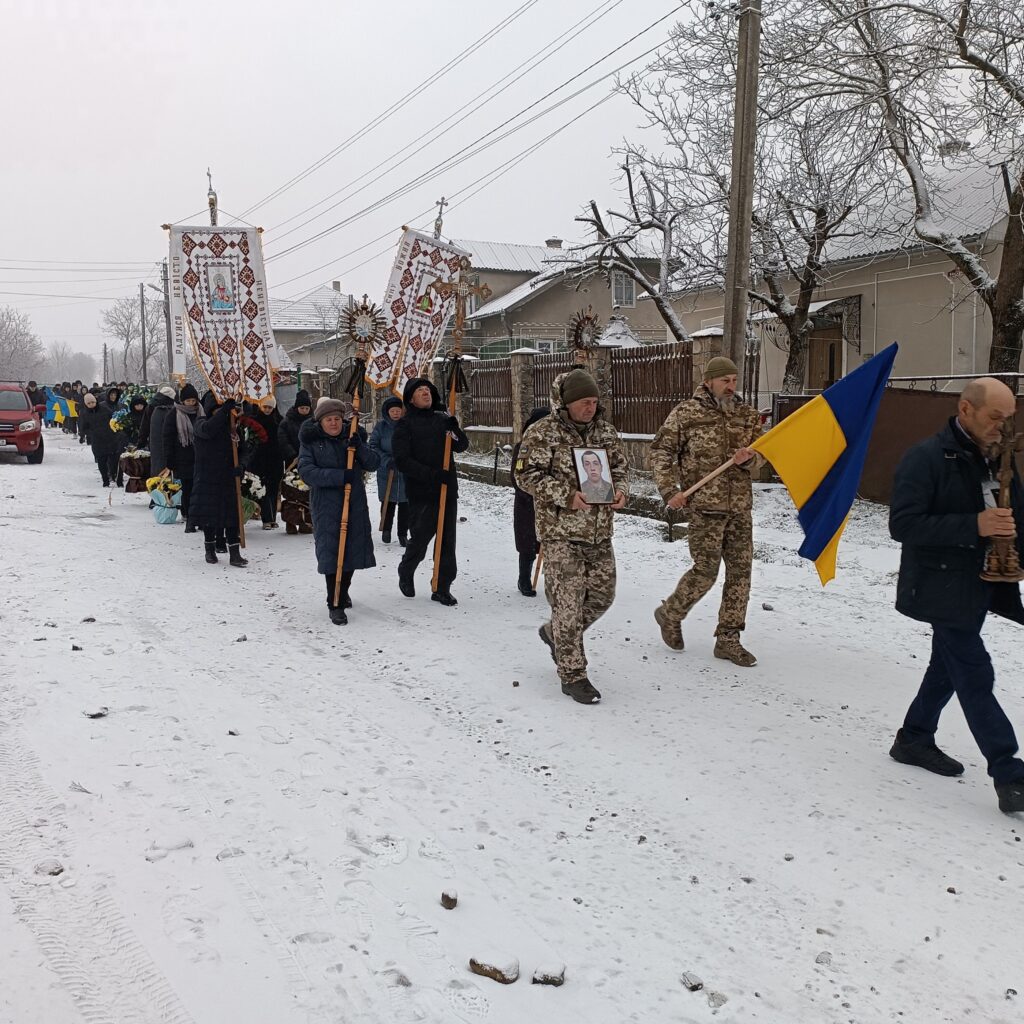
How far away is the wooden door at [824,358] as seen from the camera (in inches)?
916

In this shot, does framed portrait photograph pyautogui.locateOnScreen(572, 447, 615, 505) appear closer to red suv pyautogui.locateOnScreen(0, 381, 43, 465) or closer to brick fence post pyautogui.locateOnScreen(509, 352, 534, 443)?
brick fence post pyautogui.locateOnScreen(509, 352, 534, 443)

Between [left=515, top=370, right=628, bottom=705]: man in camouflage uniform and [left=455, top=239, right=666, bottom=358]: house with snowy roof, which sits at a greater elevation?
[left=455, top=239, right=666, bottom=358]: house with snowy roof

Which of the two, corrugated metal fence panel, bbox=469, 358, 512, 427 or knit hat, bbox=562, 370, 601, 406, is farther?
corrugated metal fence panel, bbox=469, 358, 512, 427

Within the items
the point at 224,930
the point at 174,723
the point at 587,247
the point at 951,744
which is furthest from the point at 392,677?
the point at 587,247

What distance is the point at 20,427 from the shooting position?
72.0 ft

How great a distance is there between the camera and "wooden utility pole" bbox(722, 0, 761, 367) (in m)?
9.09

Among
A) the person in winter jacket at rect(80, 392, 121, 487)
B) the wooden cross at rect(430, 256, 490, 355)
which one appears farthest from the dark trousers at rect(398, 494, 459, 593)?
the person in winter jacket at rect(80, 392, 121, 487)

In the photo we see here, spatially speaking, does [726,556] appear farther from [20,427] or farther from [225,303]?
[20,427]

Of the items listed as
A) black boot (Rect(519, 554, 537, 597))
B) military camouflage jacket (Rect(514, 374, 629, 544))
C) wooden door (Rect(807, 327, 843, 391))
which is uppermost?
wooden door (Rect(807, 327, 843, 391))

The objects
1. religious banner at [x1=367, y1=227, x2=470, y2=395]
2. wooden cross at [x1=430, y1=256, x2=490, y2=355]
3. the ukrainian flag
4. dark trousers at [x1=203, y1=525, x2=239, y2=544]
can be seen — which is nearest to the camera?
the ukrainian flag

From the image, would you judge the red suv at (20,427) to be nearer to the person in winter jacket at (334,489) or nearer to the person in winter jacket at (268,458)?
the person in winter jacket at (268,458)

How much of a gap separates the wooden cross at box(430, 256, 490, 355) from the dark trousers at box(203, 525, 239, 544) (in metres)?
3.13

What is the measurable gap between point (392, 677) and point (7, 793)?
93.4 inches

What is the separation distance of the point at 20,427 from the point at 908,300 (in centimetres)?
2140
